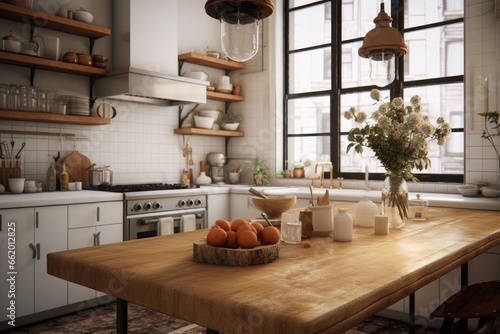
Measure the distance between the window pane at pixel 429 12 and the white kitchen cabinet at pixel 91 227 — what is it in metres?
3.41

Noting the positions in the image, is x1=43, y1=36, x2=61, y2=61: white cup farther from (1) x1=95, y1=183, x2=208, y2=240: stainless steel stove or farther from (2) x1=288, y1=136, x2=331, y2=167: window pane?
(2) x1=288, y1=136, x2=331, y2=167: window pane

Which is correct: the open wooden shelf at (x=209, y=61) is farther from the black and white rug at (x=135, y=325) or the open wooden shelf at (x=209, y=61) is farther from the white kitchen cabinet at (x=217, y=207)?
the black and white rug at (x=135, y=325)

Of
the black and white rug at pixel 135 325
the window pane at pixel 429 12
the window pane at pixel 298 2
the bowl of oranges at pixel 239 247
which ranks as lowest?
the black and white rug at pixel 135 325

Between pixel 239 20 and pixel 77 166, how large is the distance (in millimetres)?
3040

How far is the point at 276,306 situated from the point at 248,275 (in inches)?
11.2

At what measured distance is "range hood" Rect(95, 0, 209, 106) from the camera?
4043 millimetres

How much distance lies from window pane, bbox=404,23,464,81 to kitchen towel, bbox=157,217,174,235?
278 cm

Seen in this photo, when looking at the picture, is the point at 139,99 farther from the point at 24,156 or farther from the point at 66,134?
the point at 24,156

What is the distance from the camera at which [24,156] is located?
3.80 meters

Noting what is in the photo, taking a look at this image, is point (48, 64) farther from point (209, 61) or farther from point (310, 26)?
point (310, 26)

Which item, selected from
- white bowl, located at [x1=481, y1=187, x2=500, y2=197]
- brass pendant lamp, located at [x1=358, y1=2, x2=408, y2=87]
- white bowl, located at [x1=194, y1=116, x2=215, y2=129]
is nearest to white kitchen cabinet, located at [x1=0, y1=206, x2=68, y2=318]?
white bowl, located at [x1=194, y1=116, x2=215, y2=129]

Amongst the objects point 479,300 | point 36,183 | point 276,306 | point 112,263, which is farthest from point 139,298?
point 36,183

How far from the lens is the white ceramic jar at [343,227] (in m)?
1.81

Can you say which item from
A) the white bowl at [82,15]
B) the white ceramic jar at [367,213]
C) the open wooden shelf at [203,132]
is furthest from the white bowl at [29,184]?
the white ceramic jar at [367,213]
